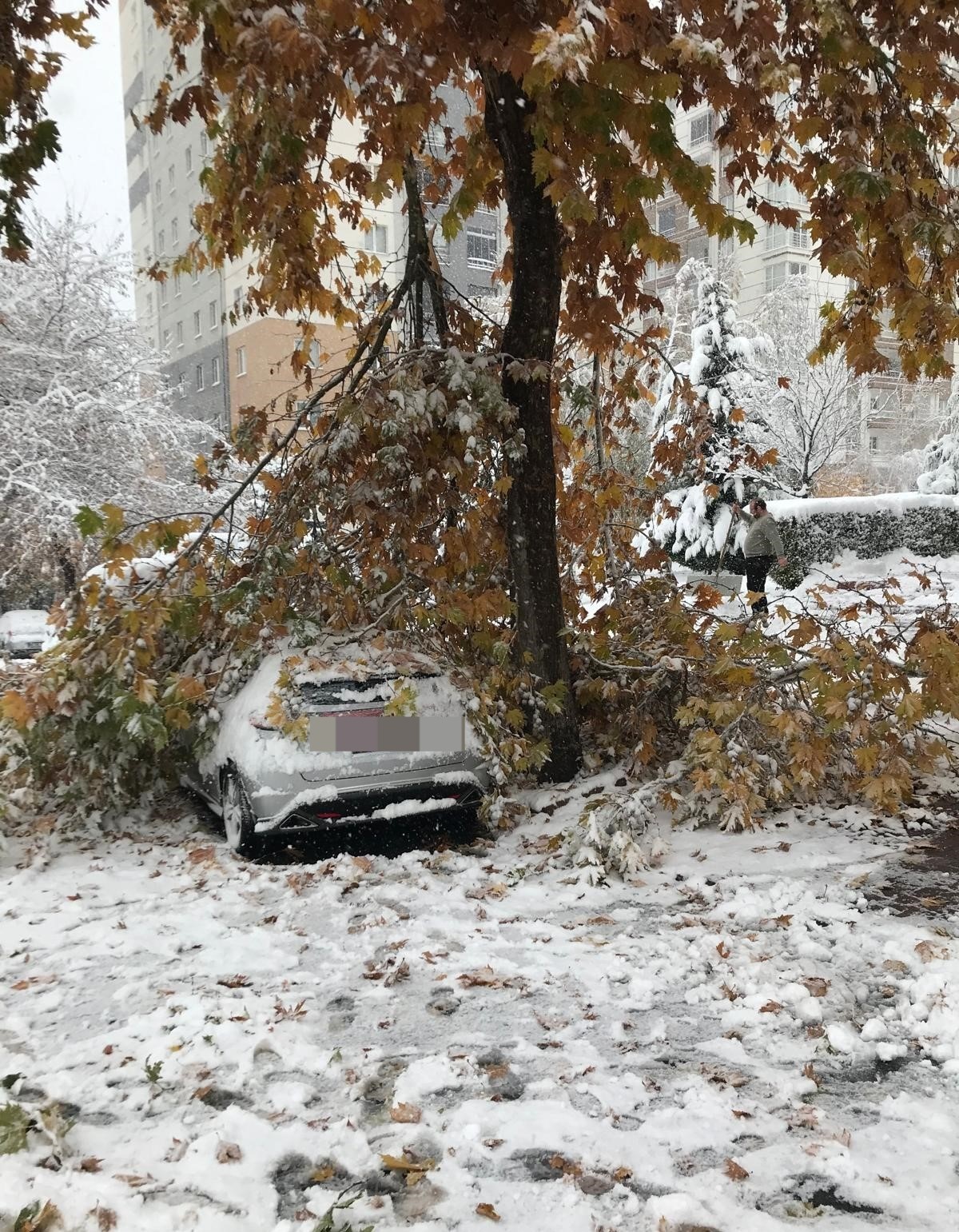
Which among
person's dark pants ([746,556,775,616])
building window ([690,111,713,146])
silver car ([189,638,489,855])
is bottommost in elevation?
silver car ([189,638,489,855])

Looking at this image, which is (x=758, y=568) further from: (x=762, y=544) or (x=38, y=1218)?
(x=38, y=1218)

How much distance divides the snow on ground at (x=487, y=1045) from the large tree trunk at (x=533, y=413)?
1650mm

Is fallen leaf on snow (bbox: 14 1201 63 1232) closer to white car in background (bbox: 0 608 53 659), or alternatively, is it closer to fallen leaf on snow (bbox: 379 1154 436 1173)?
fallen leaf on snow (bbox: 379 1154 436 1173)

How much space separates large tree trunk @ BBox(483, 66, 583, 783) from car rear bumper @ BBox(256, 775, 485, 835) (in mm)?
1246

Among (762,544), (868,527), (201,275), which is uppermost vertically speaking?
(201,275)

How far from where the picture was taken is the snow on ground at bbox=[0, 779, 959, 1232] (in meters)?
2.49

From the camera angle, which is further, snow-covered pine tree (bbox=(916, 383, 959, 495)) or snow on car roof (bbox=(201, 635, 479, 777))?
snow-covered pine tree (bbox=(916, 383, 959, 495))

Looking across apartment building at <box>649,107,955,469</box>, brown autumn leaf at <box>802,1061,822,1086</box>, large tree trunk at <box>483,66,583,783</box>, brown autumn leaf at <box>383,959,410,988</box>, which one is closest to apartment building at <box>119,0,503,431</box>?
apartment building at <box>649,107,955,469</box>

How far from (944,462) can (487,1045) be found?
88.5ft

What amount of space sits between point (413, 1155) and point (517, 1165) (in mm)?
305

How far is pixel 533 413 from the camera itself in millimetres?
6359

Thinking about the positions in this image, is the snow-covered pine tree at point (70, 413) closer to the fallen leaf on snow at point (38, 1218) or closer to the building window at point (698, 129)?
the fallen leaf on snow at point (38, 1218)

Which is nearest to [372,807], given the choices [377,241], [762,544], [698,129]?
[762,544]

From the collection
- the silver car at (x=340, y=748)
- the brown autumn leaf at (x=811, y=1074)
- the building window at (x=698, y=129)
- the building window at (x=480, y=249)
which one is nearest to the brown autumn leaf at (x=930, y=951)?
the brown autumn leaf at (x=811, y=1074)
